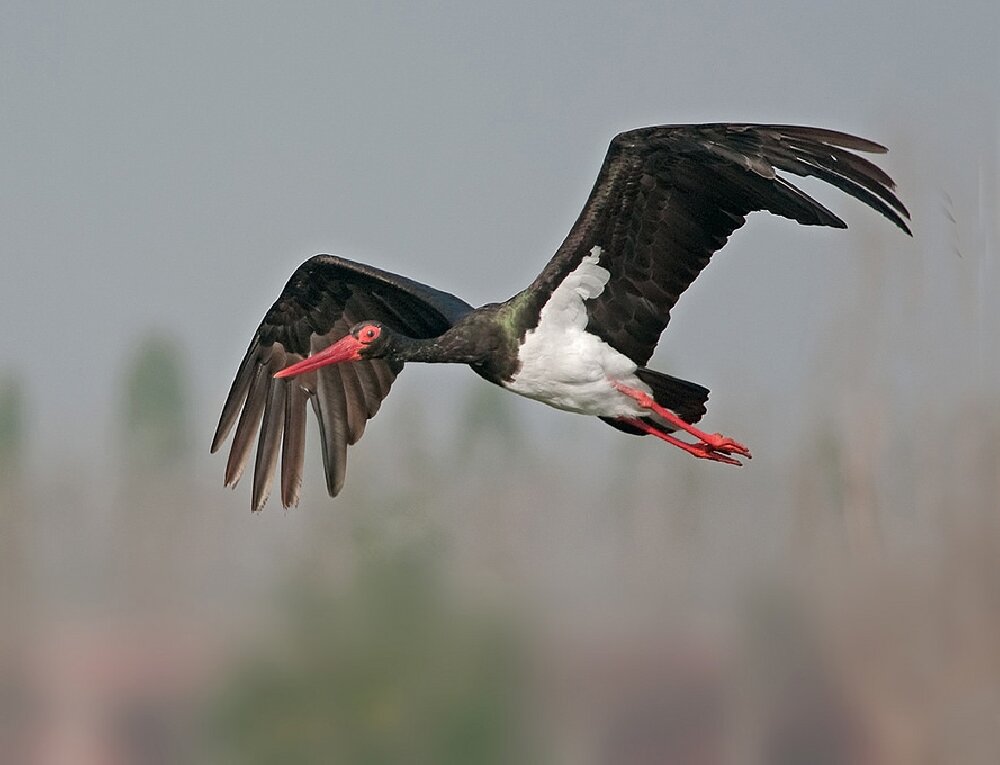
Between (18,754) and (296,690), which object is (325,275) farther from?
(18,754)

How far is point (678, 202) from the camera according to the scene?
29.1ft

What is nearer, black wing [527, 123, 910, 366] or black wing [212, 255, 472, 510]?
black wing [527, 123, 910, 366]

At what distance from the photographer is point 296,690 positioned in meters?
13.1

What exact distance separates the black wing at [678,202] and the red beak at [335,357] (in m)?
1.02

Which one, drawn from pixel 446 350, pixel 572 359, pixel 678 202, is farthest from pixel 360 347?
pixel 678 202

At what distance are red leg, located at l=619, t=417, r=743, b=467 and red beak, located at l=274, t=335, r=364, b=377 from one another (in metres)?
1.40

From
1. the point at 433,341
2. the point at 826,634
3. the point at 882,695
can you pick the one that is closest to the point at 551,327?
the point at 433,341

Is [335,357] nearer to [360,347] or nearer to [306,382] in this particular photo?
[360,347]

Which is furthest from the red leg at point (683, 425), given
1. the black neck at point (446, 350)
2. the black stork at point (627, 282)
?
the black neck at point (446, 350)

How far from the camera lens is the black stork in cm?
841

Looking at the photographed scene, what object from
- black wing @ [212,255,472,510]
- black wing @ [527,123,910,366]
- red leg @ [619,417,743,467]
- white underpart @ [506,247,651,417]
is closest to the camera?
black wing @ [527,123,910,366]

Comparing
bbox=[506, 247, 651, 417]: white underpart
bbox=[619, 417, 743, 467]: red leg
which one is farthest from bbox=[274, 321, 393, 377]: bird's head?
bbox=[619, 417, 743, 467]: red leg

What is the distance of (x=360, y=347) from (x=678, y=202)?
186 centimetres

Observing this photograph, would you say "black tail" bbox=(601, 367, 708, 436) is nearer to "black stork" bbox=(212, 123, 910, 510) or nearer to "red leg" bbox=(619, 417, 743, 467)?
"black stork" bbox=(212, 123, 910, 510)
